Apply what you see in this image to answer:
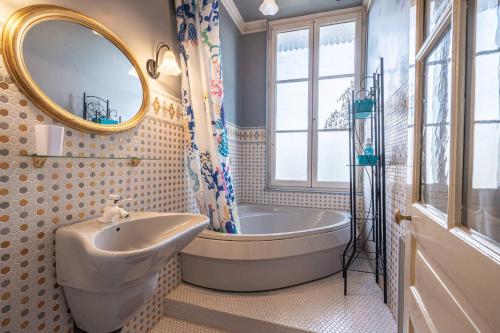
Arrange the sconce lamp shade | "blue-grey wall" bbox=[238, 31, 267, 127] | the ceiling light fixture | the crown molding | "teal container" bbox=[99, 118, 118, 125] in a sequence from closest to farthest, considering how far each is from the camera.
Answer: "teal container" bbox=[99, 118, 118, 125] < the sconce lamp shade < the ceiling light fixture < the crown molding < "blue-grey wall" bbox=[238, 31, 267, 127]

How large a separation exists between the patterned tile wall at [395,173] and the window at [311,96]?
99 cm

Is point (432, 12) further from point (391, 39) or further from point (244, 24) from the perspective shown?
point (244, 24)

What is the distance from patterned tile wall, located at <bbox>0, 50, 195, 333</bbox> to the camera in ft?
2.83

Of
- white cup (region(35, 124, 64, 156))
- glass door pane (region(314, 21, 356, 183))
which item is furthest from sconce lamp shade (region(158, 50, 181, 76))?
glass door pane (region(314, 21, 356, 183))

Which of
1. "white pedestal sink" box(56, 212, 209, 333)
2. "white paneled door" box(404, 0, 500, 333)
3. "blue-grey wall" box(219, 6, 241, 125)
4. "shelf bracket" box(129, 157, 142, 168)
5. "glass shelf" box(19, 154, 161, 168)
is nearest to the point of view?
"white paneled door" box(404, 0, 500, 333)

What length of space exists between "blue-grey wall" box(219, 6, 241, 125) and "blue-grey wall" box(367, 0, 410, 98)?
1.50m

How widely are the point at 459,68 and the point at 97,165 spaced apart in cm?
146

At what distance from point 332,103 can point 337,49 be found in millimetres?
644

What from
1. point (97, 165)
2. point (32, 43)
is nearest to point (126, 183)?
point (97, 165)

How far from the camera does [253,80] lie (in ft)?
10.1

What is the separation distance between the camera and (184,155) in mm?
1915

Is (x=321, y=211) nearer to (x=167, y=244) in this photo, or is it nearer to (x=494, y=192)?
(x=167, y=244)

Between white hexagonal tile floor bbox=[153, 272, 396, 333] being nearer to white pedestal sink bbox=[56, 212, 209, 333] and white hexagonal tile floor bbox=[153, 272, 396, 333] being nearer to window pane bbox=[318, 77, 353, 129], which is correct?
white pedestal sink bbox=[56, 212, 209, 333]

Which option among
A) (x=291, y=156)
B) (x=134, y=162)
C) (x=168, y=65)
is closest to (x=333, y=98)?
(x=291, y=156)
